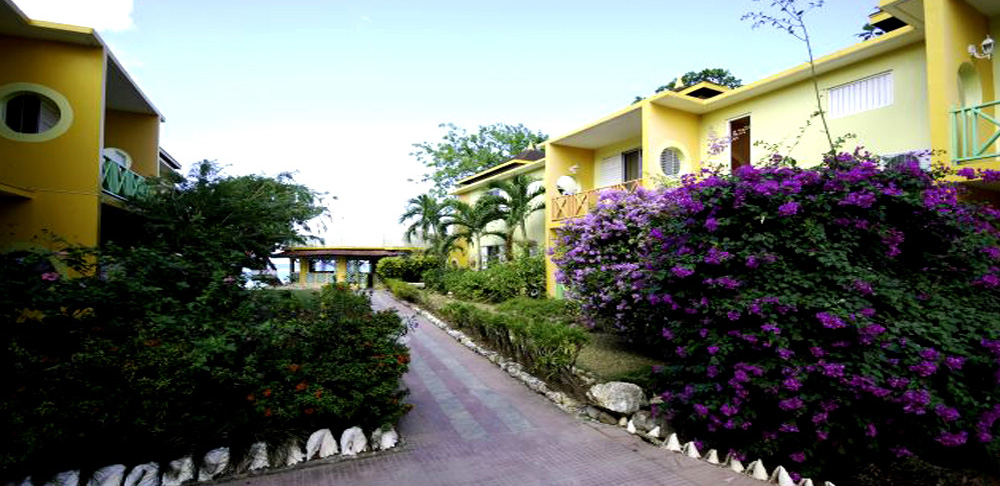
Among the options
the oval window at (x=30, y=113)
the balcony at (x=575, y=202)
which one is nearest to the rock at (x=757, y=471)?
the balcony at (x=575, y=202)

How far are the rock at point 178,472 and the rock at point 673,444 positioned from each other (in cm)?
456

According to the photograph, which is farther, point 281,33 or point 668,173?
point 668,173

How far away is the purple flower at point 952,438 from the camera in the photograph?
3.98 metres

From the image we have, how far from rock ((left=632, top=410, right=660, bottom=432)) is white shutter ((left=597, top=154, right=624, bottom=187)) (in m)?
11.0

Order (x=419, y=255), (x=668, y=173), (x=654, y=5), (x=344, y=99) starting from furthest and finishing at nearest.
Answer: (x=419, y=255)
(x=344, y=99)
(x=668, y=173)
(x=654, y=5)

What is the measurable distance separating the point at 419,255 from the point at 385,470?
20331 mm

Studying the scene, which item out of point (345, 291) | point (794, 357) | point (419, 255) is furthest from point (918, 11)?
point (419, 255)

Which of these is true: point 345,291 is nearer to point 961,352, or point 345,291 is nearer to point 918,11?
→ point 961,352

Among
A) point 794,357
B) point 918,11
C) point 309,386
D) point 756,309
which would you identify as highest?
point 918,11

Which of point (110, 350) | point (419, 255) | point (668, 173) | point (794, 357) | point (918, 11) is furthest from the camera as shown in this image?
point (419, 255)

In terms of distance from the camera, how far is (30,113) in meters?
9.90

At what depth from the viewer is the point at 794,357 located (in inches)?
177

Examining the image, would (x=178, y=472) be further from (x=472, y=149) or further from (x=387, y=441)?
(x=472, y=149)

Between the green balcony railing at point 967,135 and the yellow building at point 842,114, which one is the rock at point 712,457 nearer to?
the yellow building at point 842,114
